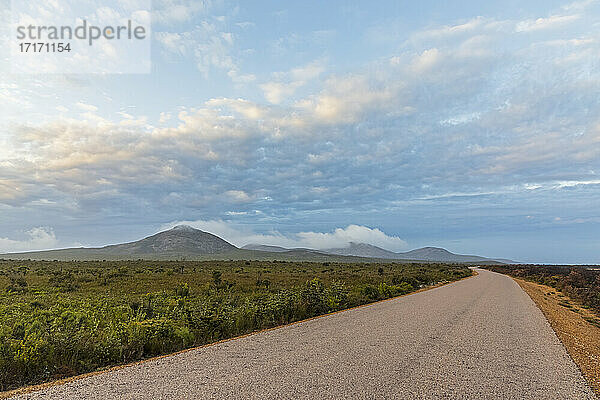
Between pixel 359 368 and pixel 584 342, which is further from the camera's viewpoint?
pixel 584 342

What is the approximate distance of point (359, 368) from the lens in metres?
7.83

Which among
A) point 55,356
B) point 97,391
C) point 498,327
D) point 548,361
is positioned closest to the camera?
point 97,391

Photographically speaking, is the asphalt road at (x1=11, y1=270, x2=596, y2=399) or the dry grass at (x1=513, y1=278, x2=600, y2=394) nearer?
the asphalt road at (x1=11, y1=270, x2=596, y2=399)

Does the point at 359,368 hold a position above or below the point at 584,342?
above

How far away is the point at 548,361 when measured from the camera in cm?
902

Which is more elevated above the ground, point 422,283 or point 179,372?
point 179,372

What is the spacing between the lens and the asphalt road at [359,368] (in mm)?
6461

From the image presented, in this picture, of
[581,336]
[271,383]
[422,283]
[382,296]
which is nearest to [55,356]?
[271,383]

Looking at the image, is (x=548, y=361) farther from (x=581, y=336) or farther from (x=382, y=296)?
(x=382, y=296)

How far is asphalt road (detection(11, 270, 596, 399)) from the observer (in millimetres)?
6461

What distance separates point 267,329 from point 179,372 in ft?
17.4

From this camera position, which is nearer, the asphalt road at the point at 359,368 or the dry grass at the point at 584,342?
the asphalt road at the point at 359,368

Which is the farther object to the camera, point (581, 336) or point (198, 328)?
point (581, 336)

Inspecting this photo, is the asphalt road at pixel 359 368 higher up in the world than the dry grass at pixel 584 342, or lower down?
higher up
